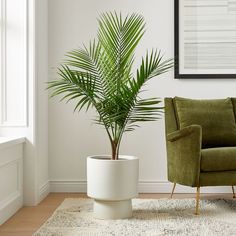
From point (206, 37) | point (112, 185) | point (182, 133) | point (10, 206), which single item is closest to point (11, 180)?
point (10, 206)

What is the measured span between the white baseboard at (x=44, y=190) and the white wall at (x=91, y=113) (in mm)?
111

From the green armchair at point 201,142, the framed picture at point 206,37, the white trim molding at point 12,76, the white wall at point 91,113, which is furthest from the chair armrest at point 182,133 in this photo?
the white trim molding at point 12,76

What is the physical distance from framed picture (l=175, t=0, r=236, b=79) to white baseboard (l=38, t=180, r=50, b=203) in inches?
58.1

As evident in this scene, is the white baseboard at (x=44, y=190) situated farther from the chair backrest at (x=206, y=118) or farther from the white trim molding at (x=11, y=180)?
the chair backrest at (x=206, y=118)

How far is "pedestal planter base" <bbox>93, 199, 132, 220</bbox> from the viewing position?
2.83 meters

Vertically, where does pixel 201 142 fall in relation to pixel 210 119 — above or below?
below

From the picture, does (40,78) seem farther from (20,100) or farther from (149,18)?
(149,18)

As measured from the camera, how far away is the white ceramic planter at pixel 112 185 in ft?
9.12

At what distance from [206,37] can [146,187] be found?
1.43 m

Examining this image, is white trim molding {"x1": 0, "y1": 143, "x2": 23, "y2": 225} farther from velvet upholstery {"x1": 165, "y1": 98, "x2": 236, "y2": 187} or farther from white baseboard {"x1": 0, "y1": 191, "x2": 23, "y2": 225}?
velvet upholstery {"x1": 165, "y1": 98, "x2": 236, "y2": 187}

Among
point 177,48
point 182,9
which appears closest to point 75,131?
point 177,48

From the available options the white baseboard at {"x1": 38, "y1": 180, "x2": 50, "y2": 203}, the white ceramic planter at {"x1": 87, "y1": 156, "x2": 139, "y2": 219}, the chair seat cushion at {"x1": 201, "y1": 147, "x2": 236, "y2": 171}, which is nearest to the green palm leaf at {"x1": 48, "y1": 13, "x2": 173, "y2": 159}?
the white ceramic planter at {"x1": 87, "y1": 156, "x2": 139, "y2": 219}

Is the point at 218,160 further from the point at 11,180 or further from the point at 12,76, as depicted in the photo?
the point at 12,76

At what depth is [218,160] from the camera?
2.98 meters
